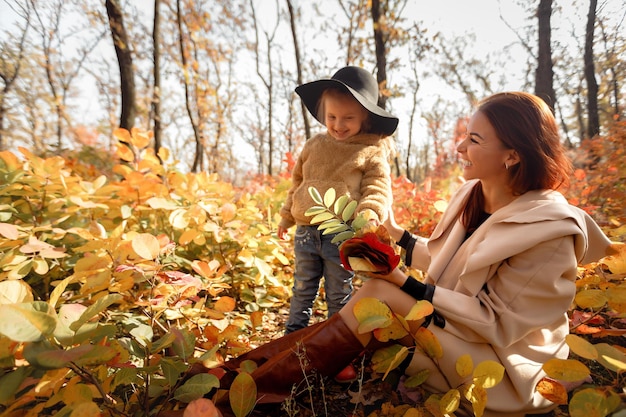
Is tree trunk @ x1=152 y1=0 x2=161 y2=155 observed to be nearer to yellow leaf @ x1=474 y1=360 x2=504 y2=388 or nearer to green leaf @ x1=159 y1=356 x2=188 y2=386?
green leaf @ x1=159 y1=356 x2=188 y2=386

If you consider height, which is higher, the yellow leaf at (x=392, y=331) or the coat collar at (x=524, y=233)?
the coat collar at (x=524, y=233)

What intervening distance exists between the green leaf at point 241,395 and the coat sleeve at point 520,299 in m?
0.65

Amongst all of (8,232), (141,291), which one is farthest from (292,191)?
(8,232)

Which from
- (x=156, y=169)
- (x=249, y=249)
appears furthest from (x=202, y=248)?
(x=156, y=169)

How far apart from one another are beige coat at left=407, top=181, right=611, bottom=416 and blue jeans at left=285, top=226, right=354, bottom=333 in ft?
2.32

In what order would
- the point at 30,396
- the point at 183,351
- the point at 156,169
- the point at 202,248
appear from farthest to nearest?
the point at 202,248
the point at 156,169
the point at 183,351
the point at 30,396

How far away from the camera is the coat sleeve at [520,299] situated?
Answer: 1013 mm

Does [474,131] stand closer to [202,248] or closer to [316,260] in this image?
[316,260]

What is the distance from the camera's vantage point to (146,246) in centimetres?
110

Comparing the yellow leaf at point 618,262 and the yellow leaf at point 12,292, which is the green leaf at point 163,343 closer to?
the yellow leaf at point 12,292

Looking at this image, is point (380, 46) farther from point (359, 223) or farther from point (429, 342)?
point (429, 342)

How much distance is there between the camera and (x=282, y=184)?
308cm

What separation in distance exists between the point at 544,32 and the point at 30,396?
14.5ft

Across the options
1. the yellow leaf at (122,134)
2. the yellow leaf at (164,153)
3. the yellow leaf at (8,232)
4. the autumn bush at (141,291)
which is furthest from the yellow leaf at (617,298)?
the yellow leaf at (122,134)
